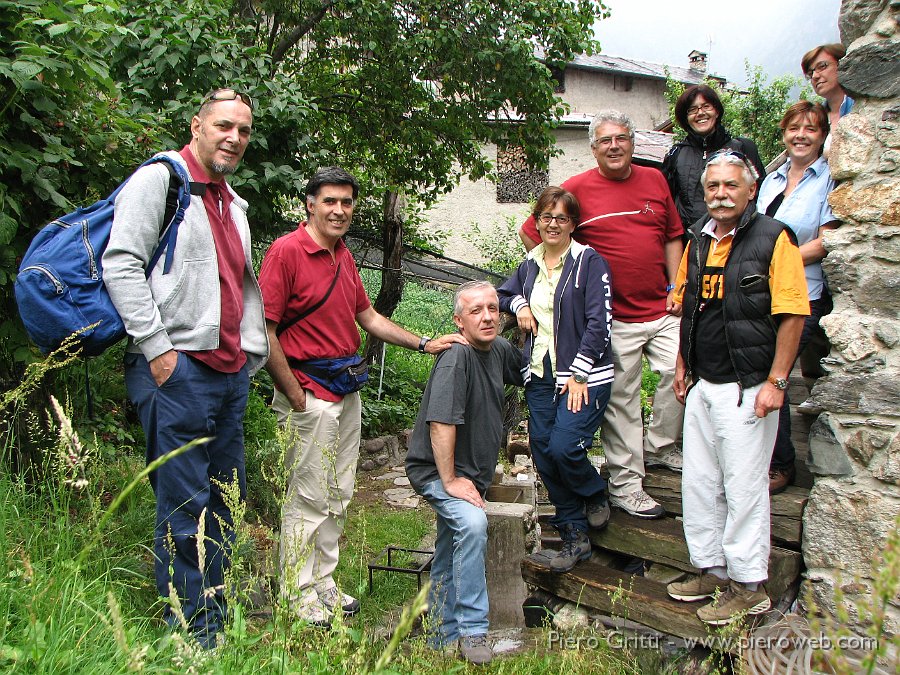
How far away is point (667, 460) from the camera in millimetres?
4145

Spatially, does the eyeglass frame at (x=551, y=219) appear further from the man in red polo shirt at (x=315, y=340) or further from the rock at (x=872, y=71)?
the rock at (x=872, y=71)

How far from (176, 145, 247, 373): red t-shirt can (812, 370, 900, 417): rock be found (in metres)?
2.67

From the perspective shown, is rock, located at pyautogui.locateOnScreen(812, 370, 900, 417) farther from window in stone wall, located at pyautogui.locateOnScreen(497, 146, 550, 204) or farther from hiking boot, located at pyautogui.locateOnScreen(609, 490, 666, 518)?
window in stone wall, located at pyautogui.locateOnScreen(497, 146, 550, 204)

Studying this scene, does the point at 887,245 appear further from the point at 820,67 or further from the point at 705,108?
the point at 705,108

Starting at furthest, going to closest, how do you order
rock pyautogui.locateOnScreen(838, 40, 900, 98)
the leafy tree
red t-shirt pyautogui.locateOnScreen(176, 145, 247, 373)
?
the leafy tree
rock pyautogui.locateOnScreen(838, 40, 900, 98)
red t-shirt pyautogui.locateOnScreen(176, 145, 247, 373)

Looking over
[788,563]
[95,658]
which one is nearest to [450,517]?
[788,563]

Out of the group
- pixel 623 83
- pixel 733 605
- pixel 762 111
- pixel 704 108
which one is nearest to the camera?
pixel 733 605

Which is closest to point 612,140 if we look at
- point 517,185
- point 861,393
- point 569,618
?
point 861,393

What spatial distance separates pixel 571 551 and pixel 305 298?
6.31 feet

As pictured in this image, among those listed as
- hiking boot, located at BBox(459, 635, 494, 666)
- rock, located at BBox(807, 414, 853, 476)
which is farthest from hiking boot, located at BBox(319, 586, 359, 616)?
rock, located at BBox(807, 414, 853, 476)

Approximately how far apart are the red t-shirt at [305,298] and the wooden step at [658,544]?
162 cm

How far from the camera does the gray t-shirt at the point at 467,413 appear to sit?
11.4ft

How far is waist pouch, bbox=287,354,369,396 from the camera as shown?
12.0 feet

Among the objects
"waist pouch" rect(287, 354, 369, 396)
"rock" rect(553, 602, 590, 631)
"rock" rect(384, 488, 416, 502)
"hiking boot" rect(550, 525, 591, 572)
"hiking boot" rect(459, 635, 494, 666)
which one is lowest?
"rock" rect(384, 488, 416, 502)
